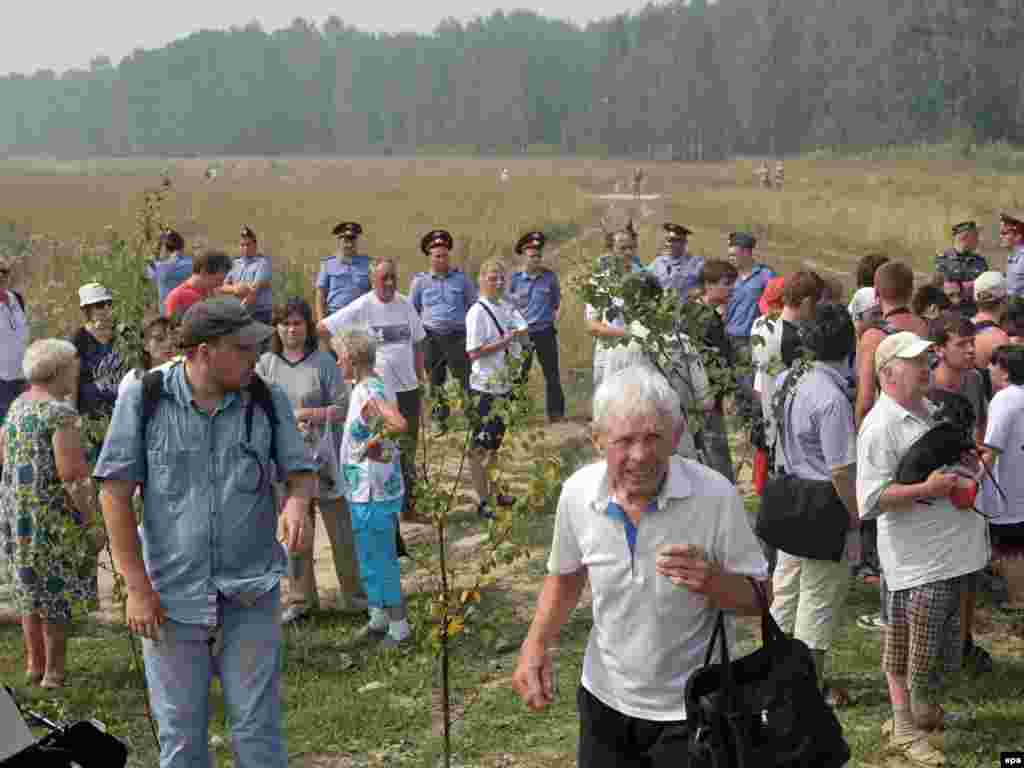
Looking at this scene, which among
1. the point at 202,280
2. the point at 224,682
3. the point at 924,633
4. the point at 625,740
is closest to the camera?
the point at 625,740

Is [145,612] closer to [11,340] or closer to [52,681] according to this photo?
[52,681]

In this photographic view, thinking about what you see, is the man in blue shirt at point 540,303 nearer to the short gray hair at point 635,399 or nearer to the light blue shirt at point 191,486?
the light blue shirt at point 191,486

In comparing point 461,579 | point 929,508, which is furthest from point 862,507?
point 461,579

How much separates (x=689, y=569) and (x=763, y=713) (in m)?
0.37

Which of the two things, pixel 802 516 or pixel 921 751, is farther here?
pixel 802 516

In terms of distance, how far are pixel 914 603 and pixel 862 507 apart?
40 cm

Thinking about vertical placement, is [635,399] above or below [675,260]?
above

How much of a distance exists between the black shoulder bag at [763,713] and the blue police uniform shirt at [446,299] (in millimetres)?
7790

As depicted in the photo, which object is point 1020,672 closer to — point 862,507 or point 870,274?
point 862,507

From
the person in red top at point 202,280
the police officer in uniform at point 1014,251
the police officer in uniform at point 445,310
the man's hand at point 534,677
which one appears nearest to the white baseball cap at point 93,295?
the person in red top at point 202,280

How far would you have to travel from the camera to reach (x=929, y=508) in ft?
15.6

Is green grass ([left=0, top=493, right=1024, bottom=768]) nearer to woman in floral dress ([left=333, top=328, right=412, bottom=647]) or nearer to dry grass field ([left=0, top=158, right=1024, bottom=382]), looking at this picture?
woman in floral dress ([left=333, top=328, right=412, bottom=647])

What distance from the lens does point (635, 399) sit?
10.4 ft

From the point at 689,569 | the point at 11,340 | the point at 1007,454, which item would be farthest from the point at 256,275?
the point at 689,569
